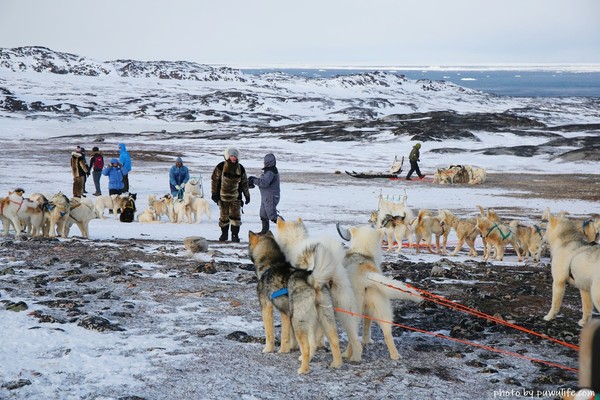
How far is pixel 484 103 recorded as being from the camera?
282ft

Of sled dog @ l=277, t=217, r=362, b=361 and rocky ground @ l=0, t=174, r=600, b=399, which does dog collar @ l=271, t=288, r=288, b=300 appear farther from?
rocky ground @ l=0, t=174, r=600, b=399

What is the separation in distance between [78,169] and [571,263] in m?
13.2

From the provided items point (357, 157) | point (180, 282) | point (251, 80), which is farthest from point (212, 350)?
point (251, 80)

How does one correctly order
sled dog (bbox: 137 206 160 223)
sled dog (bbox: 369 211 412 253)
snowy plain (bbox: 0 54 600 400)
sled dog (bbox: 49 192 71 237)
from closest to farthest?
snowy plain (bbox: 0 54 600 400) < sled dog (bbox: 49 192 71 237) < sled dog (bbox: 369 211 412 253) < sled dog (bbox: 137 206 160 223)

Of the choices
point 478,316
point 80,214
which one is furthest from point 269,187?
point 478,316

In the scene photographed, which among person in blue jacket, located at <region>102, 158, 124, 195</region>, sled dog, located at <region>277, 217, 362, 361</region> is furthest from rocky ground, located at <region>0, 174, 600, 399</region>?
person in blue jacket, located at <region>102, 158, 124, 195</region>

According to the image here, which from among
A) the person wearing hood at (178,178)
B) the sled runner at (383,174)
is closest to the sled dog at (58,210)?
→ the person wearing hood at (178,178)

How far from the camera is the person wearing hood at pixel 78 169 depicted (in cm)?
1619

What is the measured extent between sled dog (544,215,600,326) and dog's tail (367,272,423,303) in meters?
1.76

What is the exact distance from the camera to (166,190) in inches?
789

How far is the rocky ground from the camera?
4324mm

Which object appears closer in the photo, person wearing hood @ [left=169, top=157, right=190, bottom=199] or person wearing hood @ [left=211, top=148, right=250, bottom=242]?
person wearing hood @ [left=211, top=148, right=250, bottom=242]

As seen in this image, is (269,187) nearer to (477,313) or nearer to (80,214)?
(80,214)

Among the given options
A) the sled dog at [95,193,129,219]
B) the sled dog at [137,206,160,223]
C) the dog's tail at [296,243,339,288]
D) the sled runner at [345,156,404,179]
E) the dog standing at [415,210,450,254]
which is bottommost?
the sled runner at [345,156,404,179]
